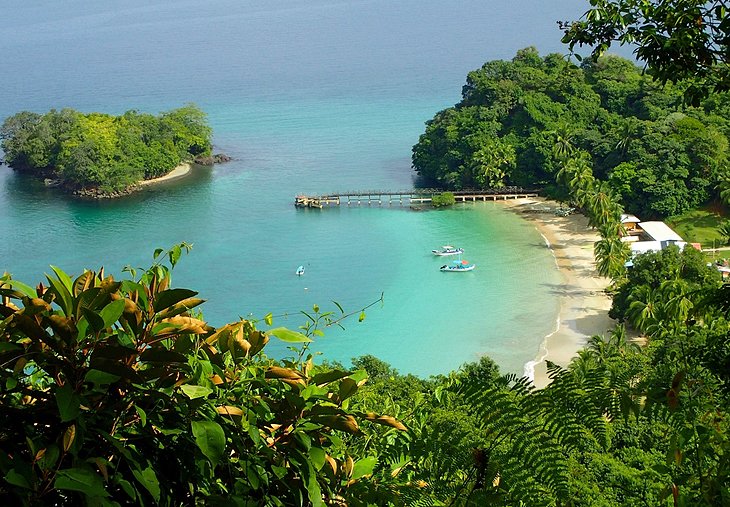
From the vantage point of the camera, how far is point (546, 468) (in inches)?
120

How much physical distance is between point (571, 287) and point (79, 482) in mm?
24800

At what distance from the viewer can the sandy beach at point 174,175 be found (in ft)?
133

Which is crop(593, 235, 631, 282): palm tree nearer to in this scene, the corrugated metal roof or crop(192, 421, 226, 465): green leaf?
the corrugated metal roof

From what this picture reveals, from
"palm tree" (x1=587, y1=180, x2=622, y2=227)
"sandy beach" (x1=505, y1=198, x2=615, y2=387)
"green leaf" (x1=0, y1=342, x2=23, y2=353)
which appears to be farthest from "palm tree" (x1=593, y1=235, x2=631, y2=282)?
"green leaf" (x1=0, y1=342, x2=23, y2=353)

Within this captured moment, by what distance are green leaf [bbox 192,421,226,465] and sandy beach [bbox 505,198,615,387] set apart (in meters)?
17.9

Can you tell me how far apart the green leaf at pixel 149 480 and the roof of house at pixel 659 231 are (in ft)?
87.3

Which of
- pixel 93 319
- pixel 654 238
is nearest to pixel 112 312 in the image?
pixel 93 319

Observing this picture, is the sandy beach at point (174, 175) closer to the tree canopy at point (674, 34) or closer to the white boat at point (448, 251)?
the white boat at point (448, 251)

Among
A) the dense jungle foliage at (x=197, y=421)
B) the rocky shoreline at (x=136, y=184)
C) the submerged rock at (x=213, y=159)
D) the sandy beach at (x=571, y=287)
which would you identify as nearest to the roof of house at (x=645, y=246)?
the sandy beach at (x=571, y=287)

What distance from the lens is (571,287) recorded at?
85.4 feet

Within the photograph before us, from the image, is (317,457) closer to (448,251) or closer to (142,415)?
(142,415)

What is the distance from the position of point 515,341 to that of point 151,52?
63.5 metres

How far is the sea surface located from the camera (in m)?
25.0

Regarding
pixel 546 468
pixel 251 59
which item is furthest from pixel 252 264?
pixel 251 59
